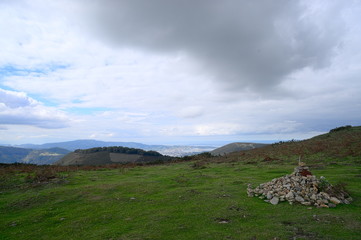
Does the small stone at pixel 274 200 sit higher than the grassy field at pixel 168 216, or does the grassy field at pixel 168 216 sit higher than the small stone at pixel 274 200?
the small stone at pixel 274 200

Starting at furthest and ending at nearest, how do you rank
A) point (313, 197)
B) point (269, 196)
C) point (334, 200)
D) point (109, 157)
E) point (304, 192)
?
point (109, 157), point (269, 196), point (304, 192), point (313, 197), point (334, 200)

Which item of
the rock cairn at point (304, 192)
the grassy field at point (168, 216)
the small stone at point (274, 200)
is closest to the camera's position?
the grassy field at point (168, 216)

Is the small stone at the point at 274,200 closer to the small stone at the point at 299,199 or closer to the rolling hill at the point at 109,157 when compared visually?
the small stone at the point at 299,199

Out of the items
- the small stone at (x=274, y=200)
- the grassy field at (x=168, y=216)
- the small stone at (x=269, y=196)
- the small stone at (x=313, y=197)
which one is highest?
the small stone at (x=313, y=197)

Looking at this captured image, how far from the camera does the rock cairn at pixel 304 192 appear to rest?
1171 cm

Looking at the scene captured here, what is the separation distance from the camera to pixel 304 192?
40.8ft

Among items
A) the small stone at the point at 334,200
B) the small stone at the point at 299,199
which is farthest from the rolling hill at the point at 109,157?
the small stone at the point at 334,200

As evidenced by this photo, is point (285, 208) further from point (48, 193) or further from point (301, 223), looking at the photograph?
point (48, 193)

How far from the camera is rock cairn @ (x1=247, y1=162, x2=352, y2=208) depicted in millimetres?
11711

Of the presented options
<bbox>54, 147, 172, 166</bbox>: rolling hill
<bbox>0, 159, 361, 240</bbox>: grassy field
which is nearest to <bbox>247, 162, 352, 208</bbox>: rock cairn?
<bbox>0, 159, 361, 240</bbox>: grassy field

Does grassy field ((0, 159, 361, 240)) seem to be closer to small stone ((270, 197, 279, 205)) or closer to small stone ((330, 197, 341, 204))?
small stone ((270, 197, 279, 205))

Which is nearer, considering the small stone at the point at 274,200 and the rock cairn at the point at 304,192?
the rock cairn at the point at 304,192

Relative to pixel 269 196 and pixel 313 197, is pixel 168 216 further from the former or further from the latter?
pixel 313 197

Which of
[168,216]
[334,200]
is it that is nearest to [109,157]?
[168,216]
